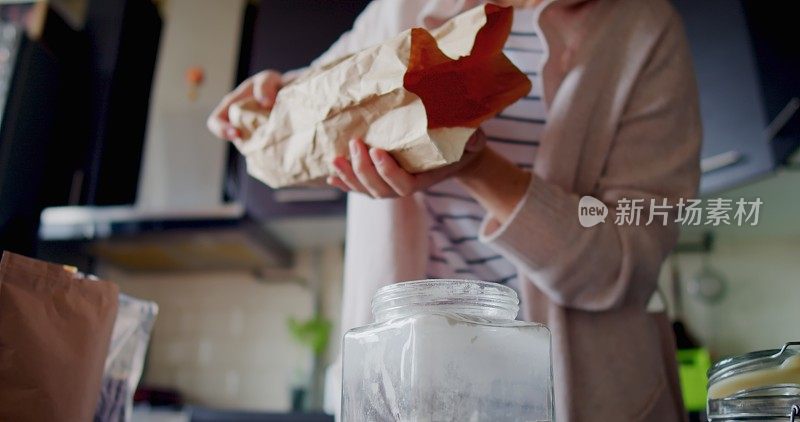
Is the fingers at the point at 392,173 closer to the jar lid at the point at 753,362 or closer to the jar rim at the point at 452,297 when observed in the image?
the jar rim at the point at 452,297

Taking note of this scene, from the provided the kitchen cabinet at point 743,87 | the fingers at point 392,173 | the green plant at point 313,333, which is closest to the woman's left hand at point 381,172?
the fingers at point 392,173

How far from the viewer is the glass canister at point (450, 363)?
329mm

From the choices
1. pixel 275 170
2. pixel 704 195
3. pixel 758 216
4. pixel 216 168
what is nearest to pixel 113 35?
pixel 216 168

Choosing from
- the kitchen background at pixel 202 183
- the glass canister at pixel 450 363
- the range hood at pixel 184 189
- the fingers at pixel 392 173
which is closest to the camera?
the glass canister at pixel 450 363

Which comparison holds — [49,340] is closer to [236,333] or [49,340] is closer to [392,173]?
[392,173]

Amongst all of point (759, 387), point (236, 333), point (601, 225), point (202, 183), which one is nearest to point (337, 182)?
point (601, 225)

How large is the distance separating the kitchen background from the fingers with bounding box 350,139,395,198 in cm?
90

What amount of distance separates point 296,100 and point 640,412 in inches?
16.7

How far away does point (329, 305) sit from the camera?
76.2 inches

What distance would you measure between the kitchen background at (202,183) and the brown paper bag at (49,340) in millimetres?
1069

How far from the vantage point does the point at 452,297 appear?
0.38m

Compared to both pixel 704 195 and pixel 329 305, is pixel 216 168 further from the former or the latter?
pixel 704 195

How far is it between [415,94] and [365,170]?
0.07 m

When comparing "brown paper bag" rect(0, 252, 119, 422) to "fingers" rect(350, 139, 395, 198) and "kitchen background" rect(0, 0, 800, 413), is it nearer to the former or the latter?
"fingers" rect(350, 139, 395, 198)
